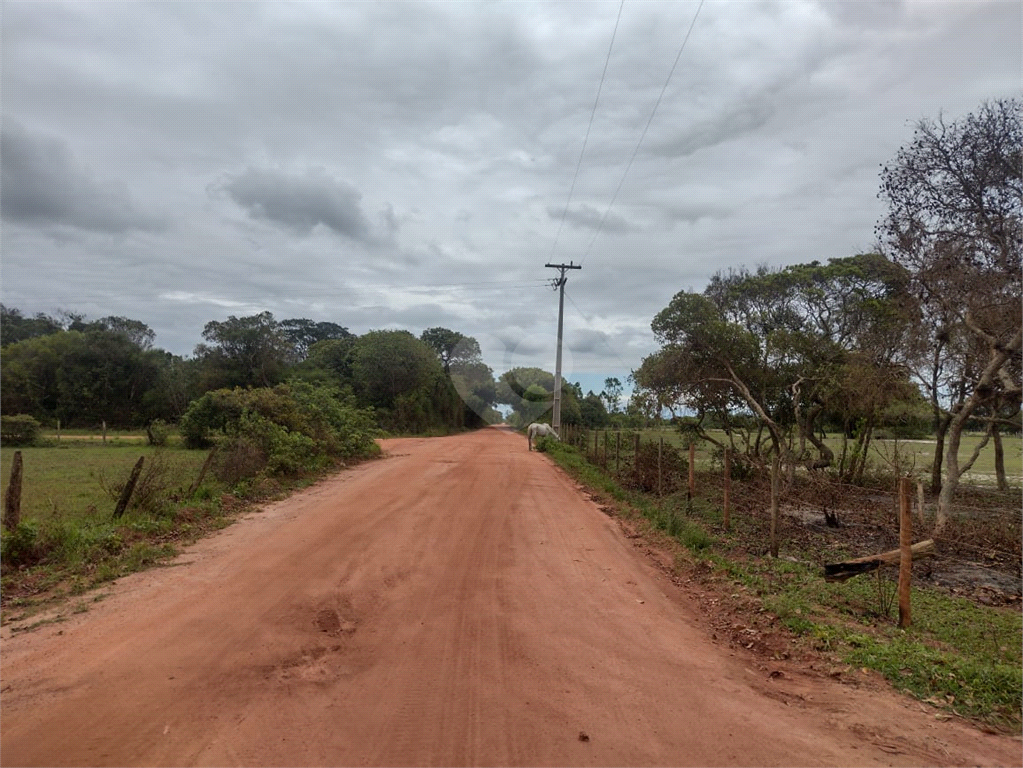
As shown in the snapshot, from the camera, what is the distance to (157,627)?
5039 millimetres

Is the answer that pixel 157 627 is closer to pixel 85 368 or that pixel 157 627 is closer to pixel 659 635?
pixel 659 635

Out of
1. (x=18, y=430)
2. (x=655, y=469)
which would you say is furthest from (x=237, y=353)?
(x=655, y=469)

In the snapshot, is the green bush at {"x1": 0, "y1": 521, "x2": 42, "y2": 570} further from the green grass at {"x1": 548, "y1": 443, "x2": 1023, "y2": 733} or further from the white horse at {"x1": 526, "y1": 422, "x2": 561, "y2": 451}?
the white horse at {"x1": 526, "y1": 422, "x2": 561, "y2": 451}

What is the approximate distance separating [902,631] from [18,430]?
31.7m

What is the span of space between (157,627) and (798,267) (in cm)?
1985

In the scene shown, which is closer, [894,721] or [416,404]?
[894,721]

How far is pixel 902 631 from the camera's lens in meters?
5.34

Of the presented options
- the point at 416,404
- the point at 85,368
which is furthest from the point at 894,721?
the point at 85,368

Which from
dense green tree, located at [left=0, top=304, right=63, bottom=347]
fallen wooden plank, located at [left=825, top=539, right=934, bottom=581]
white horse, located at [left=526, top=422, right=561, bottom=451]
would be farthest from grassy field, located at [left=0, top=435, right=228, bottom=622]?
dense green tree, located at [left=0, top=304, right=63, bottom=347]

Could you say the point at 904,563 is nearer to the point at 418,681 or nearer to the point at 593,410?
the point at 418,681

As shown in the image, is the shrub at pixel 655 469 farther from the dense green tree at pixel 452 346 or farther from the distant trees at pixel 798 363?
the dense green tree at pixel 452 346

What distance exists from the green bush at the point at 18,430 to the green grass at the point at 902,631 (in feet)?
93.4

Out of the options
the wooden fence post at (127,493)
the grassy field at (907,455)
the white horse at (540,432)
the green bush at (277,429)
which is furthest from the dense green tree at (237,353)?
the wooden fence post at (127,493)

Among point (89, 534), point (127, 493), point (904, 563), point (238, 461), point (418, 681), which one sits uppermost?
point (904, 563)
